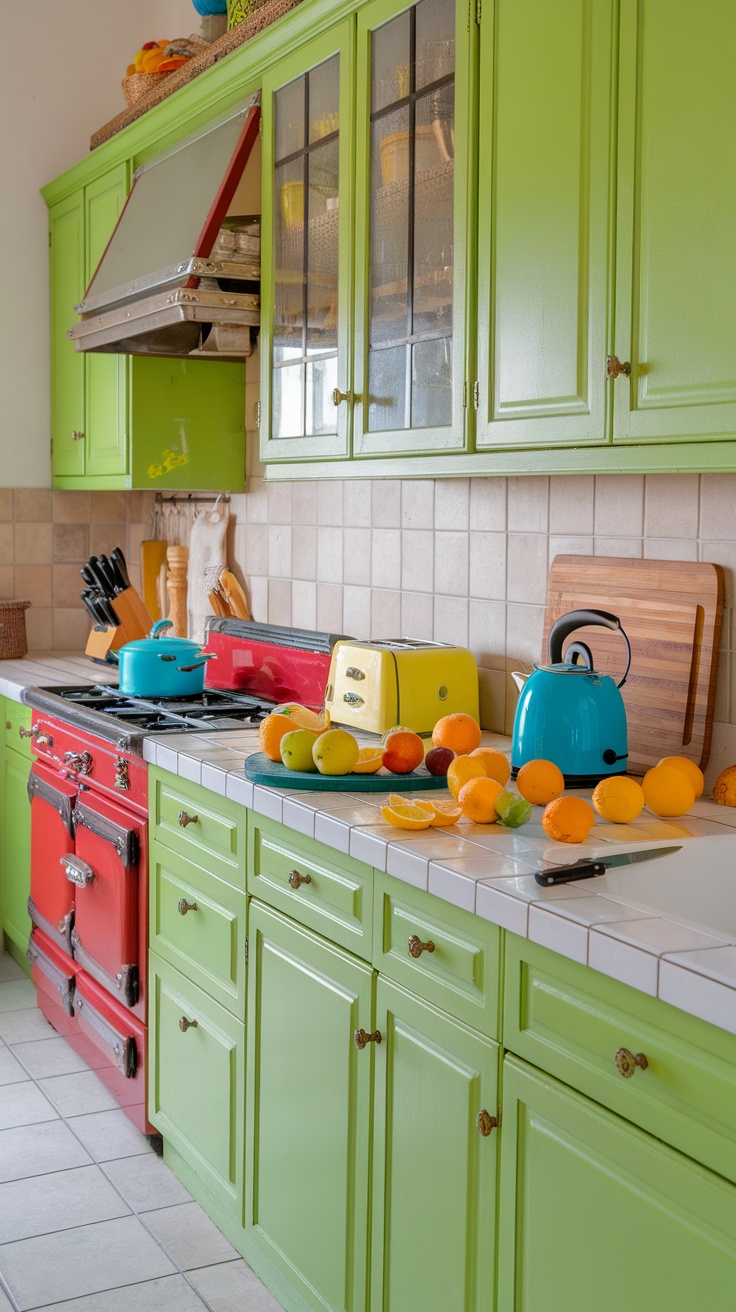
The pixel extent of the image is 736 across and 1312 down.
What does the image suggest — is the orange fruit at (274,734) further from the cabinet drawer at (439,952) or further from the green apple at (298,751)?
the cabinet drawer at (439,952)

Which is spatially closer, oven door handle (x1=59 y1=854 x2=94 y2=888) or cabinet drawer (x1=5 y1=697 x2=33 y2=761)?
oven door handle (x1=59 y1=854 x2=94 y2=888)

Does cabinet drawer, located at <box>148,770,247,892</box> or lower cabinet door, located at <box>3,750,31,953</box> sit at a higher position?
cabinet drawer, located at <box>148,770,247,892</box>

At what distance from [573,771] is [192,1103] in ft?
3.64

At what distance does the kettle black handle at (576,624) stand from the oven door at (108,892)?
1044 millimetres

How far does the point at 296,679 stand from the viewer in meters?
3.14

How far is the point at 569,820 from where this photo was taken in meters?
1.76

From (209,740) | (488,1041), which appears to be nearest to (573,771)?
(488,1041)

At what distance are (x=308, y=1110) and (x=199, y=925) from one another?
21.7 inches

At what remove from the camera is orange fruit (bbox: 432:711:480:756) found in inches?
88.7

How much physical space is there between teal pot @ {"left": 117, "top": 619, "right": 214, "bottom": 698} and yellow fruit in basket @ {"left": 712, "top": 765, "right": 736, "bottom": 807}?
5.22 feet

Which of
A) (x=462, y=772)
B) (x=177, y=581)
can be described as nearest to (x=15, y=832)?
(x=177, y=581)

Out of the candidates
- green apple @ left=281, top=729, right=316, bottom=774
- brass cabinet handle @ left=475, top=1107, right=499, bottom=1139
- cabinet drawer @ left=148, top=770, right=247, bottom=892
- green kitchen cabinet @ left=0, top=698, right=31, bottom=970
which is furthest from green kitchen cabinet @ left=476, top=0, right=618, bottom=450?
green kitchen cabinet @ left=0, top=698, right=31, bottom=970

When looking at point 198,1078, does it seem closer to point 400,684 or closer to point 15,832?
point 400,684

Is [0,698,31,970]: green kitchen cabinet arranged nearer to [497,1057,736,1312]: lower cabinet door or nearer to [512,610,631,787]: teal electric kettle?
[512,610,631,787]: teal electric kettle
